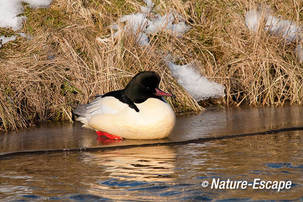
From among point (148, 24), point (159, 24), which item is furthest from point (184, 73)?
point (148, 24)

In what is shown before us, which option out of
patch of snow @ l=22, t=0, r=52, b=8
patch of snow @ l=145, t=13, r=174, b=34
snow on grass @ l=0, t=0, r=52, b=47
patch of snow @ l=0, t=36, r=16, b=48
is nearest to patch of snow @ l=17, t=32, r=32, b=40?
snow on grass @ l=0, t=0, r=52, b=47

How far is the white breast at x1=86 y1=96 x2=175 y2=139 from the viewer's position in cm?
738

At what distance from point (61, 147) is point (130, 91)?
113cm

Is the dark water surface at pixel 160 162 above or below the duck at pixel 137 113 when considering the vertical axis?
below

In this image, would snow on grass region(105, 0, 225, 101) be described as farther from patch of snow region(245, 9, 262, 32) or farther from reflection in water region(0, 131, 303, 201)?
reflection in water region(0, 131, 303, 201)

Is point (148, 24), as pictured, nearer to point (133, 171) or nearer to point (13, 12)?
point (13, 12)

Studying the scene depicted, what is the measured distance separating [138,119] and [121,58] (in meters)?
2.74

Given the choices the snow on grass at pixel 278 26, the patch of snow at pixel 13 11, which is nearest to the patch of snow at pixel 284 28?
the snow on grass at pixel 278 26

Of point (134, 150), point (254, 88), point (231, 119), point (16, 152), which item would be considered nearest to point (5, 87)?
point (16, 152)

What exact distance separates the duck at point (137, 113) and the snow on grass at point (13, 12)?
4.12 m

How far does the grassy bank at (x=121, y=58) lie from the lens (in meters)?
9.50

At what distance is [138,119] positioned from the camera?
7.38 meters

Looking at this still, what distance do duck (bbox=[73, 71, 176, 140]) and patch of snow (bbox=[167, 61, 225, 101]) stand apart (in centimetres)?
301

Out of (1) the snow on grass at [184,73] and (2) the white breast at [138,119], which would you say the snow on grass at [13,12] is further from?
(2) the white breast at [138,119]
